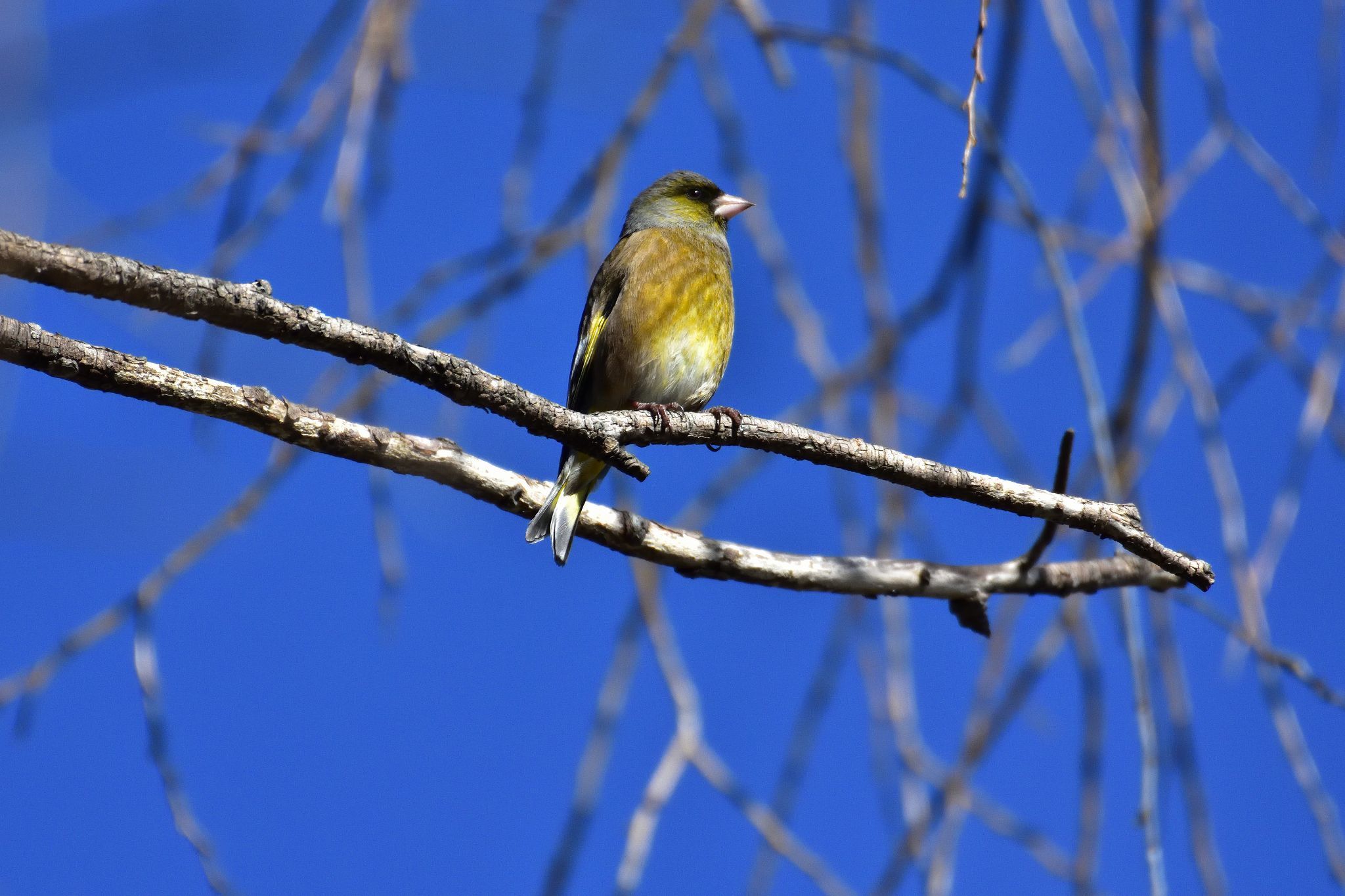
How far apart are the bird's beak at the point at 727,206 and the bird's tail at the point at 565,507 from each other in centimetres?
193

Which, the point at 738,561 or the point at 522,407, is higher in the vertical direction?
the point at 738,561

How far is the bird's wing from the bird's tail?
40.0 inches

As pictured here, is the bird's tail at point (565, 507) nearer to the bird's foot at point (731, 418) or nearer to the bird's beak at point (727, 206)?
the bird's foot at point (731, 418)

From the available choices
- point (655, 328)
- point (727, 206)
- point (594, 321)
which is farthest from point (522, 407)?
point (727, 206)

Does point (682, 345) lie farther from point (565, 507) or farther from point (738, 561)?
point (738, 561)

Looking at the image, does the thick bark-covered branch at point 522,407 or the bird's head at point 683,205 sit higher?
the bird's head at point 683,205

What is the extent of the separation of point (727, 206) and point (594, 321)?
0.99 m

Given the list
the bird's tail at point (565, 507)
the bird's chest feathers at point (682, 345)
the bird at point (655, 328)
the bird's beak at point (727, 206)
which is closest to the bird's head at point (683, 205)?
the bird's beak at point (727, 206)

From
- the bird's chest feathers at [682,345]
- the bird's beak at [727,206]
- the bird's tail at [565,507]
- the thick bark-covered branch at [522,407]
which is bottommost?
the thick bark-covered branch at [522,407]

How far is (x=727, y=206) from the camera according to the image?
5422 mm

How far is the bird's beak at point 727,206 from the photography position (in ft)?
17.6

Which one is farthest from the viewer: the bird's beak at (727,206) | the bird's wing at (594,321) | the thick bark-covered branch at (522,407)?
the bird's beak at (727,206)

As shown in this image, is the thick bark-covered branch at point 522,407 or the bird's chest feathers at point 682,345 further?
the bird's chest feathers at point 682,345

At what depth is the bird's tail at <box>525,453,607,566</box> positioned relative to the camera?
344cm
